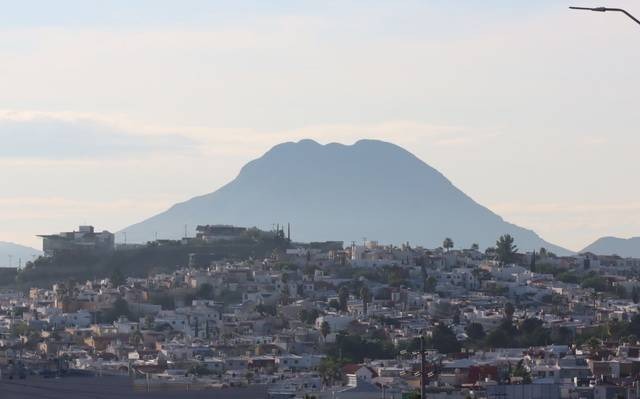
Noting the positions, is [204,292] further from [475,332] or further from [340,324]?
[475,332]

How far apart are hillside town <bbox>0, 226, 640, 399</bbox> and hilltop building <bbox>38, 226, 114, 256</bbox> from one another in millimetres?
168

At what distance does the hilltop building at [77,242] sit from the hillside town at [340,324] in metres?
0.17

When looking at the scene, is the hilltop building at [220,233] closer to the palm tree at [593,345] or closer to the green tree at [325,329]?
the green tree at [325,329]

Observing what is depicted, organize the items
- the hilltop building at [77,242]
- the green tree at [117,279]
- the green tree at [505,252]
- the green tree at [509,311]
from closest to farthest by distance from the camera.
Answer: the green tree at [509,311]
the green tree at [117,279]
the green tree at [505,252]
the hilltop building at [77,242]

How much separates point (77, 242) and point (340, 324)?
55.5m

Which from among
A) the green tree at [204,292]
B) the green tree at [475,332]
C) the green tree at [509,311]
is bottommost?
the green tree at [475,332]

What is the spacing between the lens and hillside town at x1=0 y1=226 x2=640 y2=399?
87.6 meters

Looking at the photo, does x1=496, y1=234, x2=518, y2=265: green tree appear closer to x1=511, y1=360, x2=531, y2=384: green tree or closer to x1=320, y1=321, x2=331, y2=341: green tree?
x1=320, y1=321, x2=331, y2=341: green tree

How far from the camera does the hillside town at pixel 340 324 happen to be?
87.6 meters

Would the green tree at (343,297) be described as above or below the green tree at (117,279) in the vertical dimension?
below

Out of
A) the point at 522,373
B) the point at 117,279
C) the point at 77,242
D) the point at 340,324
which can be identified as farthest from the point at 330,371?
the point at 77,242

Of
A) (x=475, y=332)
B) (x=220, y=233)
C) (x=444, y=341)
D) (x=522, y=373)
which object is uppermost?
(x=220, y=233)

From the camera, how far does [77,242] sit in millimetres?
174000

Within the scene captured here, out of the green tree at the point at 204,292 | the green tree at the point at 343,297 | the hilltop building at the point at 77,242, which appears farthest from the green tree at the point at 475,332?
the hilltop building at the point at 77,242
